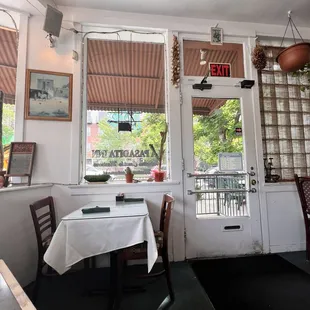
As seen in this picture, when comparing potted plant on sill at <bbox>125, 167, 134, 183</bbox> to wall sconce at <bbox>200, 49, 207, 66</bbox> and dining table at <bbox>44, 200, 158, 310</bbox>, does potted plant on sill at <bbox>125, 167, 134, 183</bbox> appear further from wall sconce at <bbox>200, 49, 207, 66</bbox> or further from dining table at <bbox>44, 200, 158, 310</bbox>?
wall sconce at <bbox>200, 49, 207, 66</bbox>

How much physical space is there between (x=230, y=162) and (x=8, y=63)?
2963 millimetres

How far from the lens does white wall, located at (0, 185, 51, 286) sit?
1.75 metres

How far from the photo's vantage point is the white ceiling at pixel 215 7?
8.07ft

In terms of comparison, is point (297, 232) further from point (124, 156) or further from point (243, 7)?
point (243, 7)

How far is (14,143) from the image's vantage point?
2.21 meters

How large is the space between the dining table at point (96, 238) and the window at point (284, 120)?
208cm

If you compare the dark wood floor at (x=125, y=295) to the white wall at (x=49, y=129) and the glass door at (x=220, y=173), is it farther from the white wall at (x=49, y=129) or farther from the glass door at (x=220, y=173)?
the white wall at (x=49, y=129)

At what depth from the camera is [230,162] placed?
105 inches

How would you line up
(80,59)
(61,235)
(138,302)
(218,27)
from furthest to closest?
1. (218,27)
2. (80,59)
3. (138,302)
4. (61,235)

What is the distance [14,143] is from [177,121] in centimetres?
187

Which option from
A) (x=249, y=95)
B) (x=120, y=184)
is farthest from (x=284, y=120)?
(x=120, y=184)

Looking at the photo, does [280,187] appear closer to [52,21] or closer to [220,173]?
[220,173]

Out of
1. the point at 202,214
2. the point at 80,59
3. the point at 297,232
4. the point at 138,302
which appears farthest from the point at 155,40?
the point at 297,232

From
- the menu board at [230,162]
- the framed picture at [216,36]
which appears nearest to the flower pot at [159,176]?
the menu board at [230,162]
